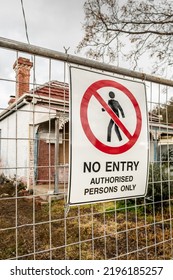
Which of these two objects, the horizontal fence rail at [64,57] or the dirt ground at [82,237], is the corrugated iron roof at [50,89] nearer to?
the horizontal fence rail at [64,57]

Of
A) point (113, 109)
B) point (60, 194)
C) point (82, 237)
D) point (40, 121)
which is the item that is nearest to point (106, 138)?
point (113, 109)

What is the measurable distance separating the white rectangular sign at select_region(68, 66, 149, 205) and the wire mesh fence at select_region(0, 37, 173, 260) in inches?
4.0

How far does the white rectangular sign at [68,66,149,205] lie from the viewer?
129 centimetres

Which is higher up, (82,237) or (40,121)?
(40,121)

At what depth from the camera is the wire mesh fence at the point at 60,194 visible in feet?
4.35

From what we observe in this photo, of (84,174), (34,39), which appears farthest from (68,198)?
(34,39)

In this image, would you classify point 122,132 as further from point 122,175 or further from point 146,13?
point 146,13

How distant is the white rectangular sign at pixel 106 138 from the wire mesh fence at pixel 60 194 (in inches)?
4.0

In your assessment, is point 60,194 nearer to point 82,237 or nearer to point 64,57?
point 64,57

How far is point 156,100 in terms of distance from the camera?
1.82 meters

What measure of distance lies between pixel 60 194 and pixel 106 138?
0.43m

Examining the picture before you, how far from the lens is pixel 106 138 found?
1398 mm

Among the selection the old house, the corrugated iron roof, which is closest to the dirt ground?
the old house

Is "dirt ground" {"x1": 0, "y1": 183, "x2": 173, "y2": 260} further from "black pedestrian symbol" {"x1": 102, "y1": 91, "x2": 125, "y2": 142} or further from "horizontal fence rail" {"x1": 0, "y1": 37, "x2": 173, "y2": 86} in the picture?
"horizontal fence rail" {"x1": 0, "y1": 37, "x2": 173, "y2": 86}
